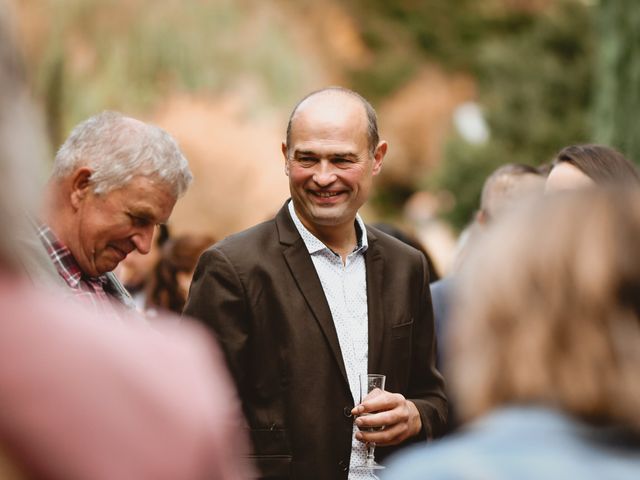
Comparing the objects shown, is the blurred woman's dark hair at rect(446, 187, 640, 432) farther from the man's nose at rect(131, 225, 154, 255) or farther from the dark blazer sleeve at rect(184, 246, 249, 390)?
the man's nose at rect(131, 225, 154, 255)

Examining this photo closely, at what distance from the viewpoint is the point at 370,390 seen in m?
3.73

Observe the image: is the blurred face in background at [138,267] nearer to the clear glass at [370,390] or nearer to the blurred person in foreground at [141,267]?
the blurred person in foreground at [141,267]

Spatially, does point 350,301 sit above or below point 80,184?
below

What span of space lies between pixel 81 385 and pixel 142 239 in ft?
8.48

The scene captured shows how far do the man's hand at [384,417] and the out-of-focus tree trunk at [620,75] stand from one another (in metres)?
9.38

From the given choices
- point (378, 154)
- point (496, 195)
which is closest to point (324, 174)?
point (378, 154)

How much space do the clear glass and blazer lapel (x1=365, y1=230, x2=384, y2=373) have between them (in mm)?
90

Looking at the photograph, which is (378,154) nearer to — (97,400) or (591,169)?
(591,169)

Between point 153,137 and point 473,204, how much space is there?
22.0m

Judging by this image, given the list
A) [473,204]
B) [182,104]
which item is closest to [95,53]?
[182,104]

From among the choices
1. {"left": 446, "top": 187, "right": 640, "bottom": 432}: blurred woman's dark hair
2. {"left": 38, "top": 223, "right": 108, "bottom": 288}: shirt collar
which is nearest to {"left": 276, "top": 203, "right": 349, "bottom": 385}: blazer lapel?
{"left": 38, "top": 223, "right": 108, "bottom": 288}: shirt collar

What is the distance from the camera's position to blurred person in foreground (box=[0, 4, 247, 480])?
1.35 metres

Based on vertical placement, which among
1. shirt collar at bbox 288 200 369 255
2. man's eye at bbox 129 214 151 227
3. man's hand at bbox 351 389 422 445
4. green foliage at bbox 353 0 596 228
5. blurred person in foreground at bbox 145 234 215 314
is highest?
man's eye at bbox 129 214 151 227

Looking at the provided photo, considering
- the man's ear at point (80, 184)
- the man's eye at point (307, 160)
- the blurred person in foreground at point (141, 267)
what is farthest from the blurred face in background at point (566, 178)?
the blurred person in foreground at point (141, 267)
